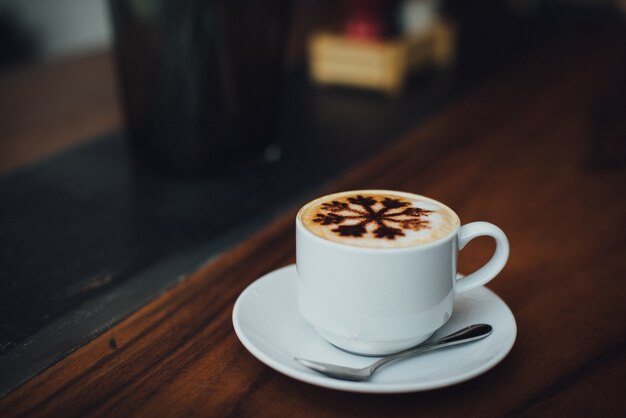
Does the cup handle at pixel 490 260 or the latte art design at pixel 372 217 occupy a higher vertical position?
the latte art design at pixel 372 217

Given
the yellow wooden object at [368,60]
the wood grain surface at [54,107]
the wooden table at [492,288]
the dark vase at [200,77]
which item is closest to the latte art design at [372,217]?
the wooden table at [492,288]

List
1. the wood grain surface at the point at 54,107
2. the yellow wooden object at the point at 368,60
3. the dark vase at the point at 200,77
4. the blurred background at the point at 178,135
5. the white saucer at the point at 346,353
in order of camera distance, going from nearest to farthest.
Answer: the white saucer at the point at 346,353, the blurred background at the point at 178,135, the dark vase at the point at 200,77, the wood grain surface at the point at 54,107, the yellow wooden object at the point at 368,60

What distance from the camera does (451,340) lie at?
0.47 m

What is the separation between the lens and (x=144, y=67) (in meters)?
0.80

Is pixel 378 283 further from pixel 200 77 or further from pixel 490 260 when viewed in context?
pixel 200 77

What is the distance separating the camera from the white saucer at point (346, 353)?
0.42 m

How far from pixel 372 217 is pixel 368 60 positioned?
0.74m

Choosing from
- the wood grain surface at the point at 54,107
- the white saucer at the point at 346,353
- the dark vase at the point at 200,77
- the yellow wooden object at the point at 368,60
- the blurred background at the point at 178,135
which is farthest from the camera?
the yellow wooden object at the point at 368,60

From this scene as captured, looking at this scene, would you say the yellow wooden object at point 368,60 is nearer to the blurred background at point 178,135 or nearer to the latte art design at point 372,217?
the blurred background at point 178,135

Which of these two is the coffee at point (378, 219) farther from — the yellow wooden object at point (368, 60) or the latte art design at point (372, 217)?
the yellow wooden object at point (368, 60)

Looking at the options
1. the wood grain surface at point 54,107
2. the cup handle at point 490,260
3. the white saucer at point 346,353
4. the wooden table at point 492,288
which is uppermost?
the cup handle at point 490,260

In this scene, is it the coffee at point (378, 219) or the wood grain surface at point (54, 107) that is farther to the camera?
the wood grain surface at point (54, 107)

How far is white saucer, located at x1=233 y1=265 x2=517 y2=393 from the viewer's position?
1.38 feet

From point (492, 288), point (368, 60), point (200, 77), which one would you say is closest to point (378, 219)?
point (492, 288)
